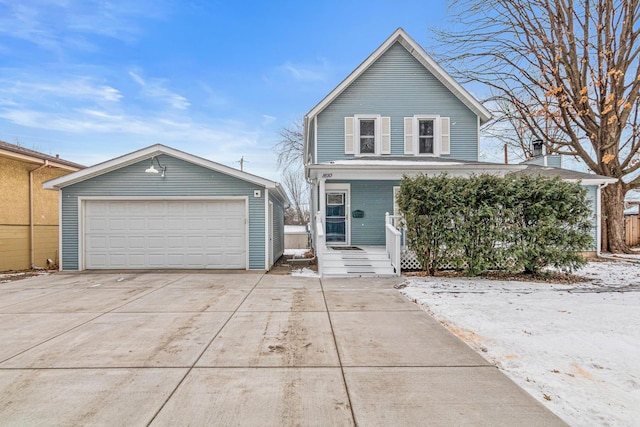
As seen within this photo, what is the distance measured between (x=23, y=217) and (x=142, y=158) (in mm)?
4946

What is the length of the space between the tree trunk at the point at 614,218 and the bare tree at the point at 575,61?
3 cm

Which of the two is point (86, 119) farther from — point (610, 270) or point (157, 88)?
point (610, 270)

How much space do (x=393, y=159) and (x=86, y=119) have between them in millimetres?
17829

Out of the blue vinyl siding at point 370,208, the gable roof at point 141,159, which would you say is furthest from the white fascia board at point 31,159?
the blue vinyl siding at point 370,208

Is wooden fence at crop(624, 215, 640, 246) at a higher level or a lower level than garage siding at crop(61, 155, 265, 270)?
lower

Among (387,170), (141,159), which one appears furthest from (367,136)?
(141,159)

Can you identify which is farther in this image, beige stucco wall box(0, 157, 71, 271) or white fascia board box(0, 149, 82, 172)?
beige stucco wall box(0, 157, 71, 271)

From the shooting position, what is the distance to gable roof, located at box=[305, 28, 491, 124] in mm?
11891

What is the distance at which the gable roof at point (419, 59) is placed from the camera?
11.9m

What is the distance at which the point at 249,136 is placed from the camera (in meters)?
31.5

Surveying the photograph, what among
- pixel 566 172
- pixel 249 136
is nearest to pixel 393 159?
pixel 566 172

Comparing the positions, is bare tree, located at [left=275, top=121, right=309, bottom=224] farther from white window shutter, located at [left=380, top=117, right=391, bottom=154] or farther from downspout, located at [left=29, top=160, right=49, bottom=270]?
downspout, located at [left=29, top=160, right=49, bottom=270]

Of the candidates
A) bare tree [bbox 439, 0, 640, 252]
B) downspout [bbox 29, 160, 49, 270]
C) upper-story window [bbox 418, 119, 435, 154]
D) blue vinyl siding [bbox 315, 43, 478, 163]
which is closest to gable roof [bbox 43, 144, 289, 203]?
downspout [bbox 29, 160, 49, 270]

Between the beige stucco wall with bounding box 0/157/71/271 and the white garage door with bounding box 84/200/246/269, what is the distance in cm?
275
